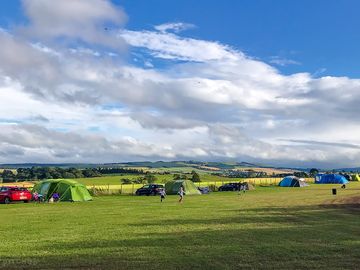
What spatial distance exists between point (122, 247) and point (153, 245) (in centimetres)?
111

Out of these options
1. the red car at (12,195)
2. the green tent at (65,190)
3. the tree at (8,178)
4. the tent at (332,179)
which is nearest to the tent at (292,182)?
the tent at (332,179)

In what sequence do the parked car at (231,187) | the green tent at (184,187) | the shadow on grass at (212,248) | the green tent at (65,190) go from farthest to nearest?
the parked car at (231,187) → the green tent at (184,187) → the green tent at (65,190) → the shadow on grass at (212,248)

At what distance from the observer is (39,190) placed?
4909cm

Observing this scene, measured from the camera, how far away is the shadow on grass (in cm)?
1288

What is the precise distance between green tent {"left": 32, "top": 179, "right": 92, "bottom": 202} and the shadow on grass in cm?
2571

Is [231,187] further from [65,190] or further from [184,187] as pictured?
[65,190]

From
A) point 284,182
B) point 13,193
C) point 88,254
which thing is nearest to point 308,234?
point 88,254

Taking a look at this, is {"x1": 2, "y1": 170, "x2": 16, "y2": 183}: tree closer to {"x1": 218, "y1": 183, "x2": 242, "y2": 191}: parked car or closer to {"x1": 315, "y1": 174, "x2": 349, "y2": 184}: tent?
{"x1": 218, "y1": 183, "x2": 242, "y2": 191}: parked car

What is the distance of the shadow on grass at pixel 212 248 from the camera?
42.3 feet

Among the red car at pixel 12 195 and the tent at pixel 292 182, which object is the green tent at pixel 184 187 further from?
the tent at pixel 292 182

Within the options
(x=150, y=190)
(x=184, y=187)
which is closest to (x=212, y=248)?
(x=184, y=187)

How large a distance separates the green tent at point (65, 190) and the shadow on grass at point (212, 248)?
25.7 m

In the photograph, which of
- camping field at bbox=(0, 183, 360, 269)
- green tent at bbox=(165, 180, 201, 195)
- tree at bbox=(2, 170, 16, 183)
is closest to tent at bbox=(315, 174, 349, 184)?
green tent at bbox=(165, 180, 201, 195)

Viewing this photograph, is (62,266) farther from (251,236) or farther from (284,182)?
(284,182)
